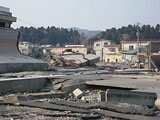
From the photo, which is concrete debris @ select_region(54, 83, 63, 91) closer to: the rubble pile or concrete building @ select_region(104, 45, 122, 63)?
the rubble pile

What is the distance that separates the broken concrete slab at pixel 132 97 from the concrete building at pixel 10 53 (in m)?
11.0

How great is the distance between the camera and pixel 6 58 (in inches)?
746

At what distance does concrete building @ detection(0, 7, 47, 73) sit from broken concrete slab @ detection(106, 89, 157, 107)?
11.0m

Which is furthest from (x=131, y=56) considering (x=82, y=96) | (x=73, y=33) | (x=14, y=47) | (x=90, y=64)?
(x=73, y=33)

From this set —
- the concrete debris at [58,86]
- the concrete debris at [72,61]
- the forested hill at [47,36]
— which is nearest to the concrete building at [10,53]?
the concrete debris at [58,86]

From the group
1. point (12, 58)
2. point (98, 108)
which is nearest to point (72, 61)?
point (12, 58)

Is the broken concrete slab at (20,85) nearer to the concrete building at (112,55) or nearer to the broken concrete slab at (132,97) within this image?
the broken concrete slab at (132,97)

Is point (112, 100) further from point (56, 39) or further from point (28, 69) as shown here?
point (56, 39)

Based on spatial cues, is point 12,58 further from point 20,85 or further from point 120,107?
point 120,107

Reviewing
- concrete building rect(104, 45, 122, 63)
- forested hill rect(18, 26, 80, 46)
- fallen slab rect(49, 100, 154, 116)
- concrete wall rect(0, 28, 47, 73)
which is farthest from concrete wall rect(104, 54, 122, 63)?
fallen slab rect(49, 100, 154, 116)

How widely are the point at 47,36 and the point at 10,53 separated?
75.0 metres

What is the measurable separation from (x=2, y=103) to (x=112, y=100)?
3.17 metres

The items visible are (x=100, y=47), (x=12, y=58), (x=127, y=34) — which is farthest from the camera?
(x=127, y=34)

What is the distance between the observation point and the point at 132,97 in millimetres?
7863
